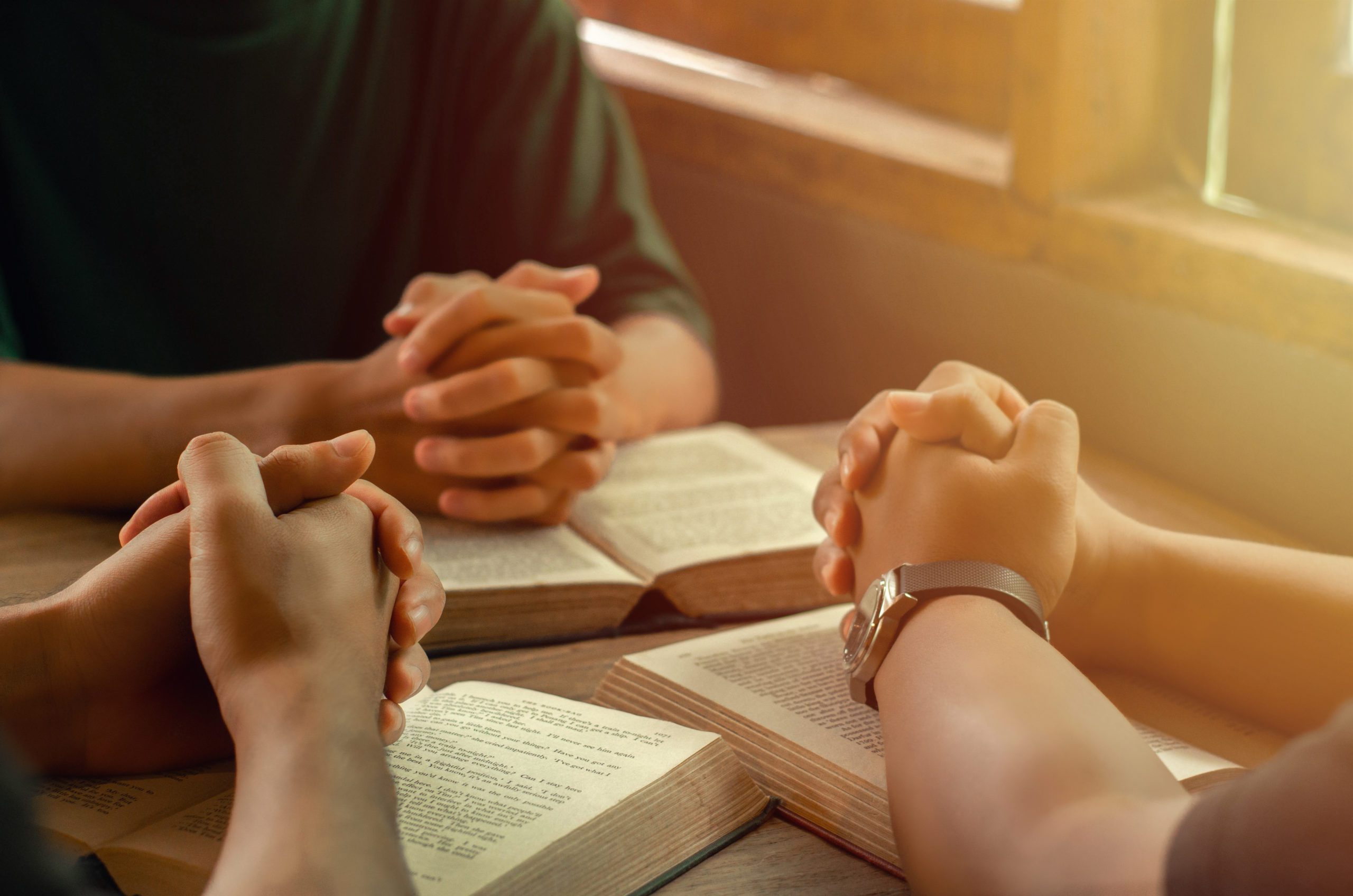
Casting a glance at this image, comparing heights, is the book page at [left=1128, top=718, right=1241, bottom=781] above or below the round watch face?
below

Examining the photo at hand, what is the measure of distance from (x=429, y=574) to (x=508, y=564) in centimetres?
18

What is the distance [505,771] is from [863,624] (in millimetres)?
223

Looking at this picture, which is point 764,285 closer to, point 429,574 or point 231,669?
point 429,574

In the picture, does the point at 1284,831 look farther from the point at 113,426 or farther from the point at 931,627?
the point at 113,426

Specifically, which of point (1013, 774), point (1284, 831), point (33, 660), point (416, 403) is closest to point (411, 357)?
point (416, 403)

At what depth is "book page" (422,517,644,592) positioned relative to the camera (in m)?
0.82

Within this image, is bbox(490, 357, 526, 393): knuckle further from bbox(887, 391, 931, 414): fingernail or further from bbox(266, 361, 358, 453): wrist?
bbox(887, 391, 931, 414): fingernail

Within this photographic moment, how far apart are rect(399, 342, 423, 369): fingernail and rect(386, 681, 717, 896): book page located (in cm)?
33

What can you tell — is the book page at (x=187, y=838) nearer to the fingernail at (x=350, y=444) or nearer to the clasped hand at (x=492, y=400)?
the fingernail at (x=350, y=444)

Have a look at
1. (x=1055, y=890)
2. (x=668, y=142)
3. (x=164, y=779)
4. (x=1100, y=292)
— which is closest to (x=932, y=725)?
(x=1055, y=890)

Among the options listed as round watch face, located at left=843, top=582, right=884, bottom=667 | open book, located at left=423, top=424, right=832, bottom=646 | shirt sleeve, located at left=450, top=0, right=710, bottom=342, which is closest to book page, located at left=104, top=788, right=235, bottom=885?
open book, located at left=423, top=424, right=832, bottom=646

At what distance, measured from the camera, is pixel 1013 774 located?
0.47 metres

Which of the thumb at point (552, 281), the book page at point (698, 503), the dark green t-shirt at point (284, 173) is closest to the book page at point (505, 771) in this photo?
the book page at point (698, 503)

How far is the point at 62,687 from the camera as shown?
1.90ft
